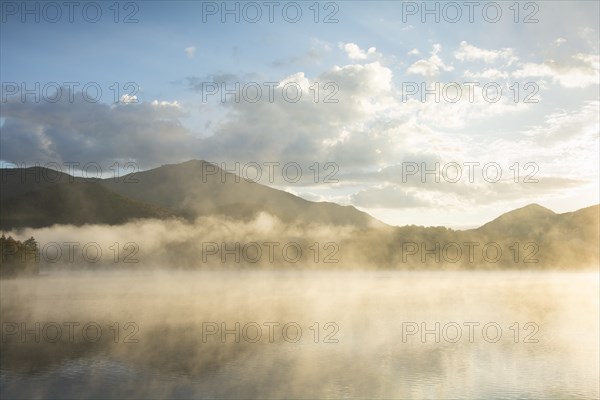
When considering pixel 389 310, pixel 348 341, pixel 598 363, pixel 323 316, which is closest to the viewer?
pixel 598 363

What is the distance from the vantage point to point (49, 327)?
72.1m

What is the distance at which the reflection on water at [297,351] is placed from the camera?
4278cm

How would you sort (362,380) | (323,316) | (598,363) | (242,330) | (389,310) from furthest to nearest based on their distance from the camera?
(389,310) < (323,316) < (242,330) < (598,363) < (362,380)

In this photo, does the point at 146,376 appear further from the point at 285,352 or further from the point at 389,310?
the point at 389,310

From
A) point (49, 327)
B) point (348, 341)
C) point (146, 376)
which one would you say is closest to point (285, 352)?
point (348, 341)

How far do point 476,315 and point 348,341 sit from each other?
114ft

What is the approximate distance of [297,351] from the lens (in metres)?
56.9

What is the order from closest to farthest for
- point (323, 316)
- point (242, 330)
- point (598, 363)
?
point (598, 363) < point (242, 330) < point (323, 316)

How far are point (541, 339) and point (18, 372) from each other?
57.5 meters

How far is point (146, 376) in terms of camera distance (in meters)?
45.5

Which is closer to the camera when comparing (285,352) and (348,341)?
(285,352)

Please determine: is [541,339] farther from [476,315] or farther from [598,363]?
[476,315]

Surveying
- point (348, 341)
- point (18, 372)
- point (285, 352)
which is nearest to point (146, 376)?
point (18, 372)

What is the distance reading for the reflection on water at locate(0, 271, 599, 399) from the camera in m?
42.8
